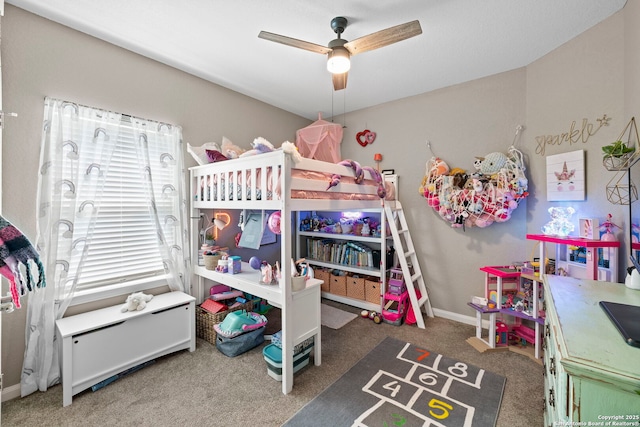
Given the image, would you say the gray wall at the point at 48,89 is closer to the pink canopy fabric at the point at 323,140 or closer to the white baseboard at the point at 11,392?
the white baseboard at the point at 11,392

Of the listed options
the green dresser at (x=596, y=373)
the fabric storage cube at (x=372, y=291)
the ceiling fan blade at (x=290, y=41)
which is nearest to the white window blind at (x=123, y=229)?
the ceiling fan blade at (x=290, y=41)

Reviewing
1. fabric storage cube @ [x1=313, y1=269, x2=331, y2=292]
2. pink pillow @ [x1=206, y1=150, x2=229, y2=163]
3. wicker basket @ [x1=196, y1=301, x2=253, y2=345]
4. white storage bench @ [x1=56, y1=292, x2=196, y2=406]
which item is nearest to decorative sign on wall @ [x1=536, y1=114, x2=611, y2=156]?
fabric storage cube @ [x1=313, y1=269, x2=331, y2=292]

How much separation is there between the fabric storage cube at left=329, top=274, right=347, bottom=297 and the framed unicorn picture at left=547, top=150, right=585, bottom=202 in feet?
8.02

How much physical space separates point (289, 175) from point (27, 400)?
97.0 inches

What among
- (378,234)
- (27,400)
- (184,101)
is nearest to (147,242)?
(27,400)

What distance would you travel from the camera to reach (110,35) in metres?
2.18

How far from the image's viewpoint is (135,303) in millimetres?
2229

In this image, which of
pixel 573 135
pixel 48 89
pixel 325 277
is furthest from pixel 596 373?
pixel 48 89

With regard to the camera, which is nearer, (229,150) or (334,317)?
(229,150)

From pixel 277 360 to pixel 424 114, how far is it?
3165mm

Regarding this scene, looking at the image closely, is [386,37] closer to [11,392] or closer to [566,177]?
[566,177]

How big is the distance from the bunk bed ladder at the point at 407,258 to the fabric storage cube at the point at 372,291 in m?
0.40

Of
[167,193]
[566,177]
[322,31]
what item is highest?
[322,31]

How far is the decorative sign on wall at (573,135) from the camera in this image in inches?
82.6
